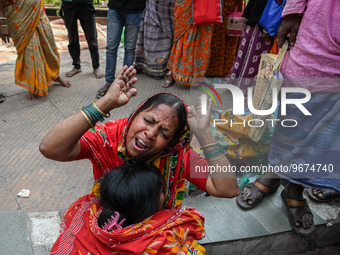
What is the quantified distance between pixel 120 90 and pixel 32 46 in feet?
9.41

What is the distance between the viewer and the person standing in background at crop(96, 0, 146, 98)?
395 centimetres

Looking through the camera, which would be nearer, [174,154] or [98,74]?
[174,154]

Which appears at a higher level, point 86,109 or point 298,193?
point 86,109

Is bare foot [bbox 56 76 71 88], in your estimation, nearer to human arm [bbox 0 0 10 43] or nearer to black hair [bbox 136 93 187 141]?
human arm [bbox 0 0 10 43]

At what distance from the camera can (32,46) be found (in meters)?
3.86

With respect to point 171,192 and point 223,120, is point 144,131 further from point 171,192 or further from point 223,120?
point 223,120

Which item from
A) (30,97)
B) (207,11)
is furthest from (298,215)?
(30,97)

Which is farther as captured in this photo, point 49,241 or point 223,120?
point 223,120

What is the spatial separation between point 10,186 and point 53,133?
1451mm

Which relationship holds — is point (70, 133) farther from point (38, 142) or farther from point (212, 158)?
point (38, 142)

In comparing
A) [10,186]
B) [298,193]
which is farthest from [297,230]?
[10,186]

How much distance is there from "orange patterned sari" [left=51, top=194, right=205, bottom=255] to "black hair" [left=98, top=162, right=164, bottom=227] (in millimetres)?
53

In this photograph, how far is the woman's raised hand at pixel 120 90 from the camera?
1.49 meters

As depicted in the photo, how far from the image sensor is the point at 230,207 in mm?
2234
